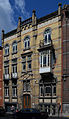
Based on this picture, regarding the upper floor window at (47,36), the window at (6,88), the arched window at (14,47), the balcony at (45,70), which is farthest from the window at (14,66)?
the upper floor window at (47,36)

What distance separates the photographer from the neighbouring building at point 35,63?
2846 centimetres

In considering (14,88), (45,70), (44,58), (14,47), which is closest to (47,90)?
(45,70)

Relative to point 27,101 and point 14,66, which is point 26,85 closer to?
point 27,101

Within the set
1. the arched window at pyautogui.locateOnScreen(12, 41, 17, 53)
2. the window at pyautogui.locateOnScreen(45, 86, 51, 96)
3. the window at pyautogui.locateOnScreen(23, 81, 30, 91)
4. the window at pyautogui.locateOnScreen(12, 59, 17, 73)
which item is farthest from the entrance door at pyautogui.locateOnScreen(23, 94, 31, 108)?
the arched window at pyautogui.locateOnScreen(12, 41, 17, 53)

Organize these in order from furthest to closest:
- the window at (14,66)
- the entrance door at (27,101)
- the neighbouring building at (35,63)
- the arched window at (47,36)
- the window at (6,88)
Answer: the window at (6,88) → the window at (14,66) → the entrance door at (27,101) → the arched window at (47,36) → the neighbouring building at (35,63)

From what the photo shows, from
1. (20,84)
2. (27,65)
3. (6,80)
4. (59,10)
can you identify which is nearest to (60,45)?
(59,10)

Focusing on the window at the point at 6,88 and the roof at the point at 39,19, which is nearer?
the roof at the point at 39,19

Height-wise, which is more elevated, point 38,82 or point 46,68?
point 46,68

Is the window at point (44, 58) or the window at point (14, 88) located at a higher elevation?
the window at point (44, 58)

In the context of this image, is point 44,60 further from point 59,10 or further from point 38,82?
point 59,10

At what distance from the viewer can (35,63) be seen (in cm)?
3175

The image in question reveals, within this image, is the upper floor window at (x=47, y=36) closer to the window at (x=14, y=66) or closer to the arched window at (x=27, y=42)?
the arched window at (x=27, y=42)

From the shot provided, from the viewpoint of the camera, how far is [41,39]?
103ft

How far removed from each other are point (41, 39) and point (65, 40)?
4.93 m
